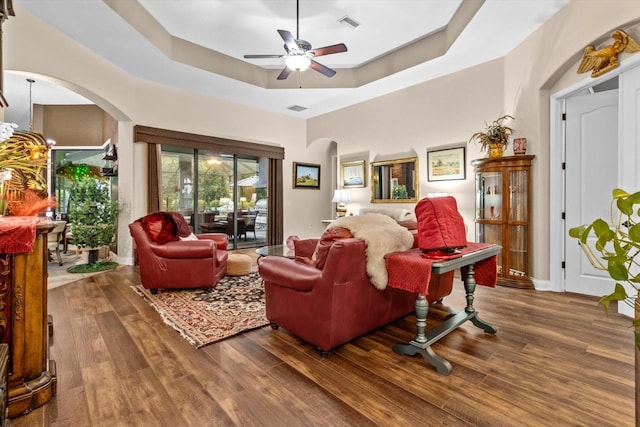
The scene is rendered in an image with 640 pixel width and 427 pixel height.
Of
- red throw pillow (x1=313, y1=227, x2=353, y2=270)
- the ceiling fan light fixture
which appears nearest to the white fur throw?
red throw pillow (x1=313, y1=227, x2=353, y2=270)

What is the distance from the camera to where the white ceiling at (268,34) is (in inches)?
143

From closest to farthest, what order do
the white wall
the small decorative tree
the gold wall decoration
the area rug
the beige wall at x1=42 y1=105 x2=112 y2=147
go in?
the area rug → the gold wall decoration → the white wall → the small decorative tree → the beige wall at x1=42 y1=105 x2=112 y2=147

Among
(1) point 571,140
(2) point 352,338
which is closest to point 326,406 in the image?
(2) point 352,338

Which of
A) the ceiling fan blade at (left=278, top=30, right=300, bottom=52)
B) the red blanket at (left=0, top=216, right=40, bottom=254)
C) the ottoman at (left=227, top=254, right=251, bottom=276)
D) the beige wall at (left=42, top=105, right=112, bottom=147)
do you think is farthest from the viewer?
the beige wall at (left=42, top=105, right=112, bottom=147)

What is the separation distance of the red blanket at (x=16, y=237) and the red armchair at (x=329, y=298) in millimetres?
1463

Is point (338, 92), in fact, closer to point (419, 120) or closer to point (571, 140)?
point (419, 120)

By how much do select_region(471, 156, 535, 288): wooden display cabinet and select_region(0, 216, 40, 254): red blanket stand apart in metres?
4.60

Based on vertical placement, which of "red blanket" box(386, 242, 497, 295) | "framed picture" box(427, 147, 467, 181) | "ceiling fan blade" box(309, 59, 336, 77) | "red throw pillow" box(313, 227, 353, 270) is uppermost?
"ceiling fan blade" box(309, 59, 336, 77)

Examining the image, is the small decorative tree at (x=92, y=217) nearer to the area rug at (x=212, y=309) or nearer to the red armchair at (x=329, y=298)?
the area rug at (x=212, y=309)

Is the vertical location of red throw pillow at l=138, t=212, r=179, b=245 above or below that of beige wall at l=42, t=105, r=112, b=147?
below

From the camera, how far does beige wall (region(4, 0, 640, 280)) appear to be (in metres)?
3.54

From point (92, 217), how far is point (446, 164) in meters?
6.00

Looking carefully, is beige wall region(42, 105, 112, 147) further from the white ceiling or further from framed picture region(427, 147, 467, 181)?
Result: framed picture region(427, 147, 467, 181)

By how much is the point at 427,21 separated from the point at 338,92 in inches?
83.3
